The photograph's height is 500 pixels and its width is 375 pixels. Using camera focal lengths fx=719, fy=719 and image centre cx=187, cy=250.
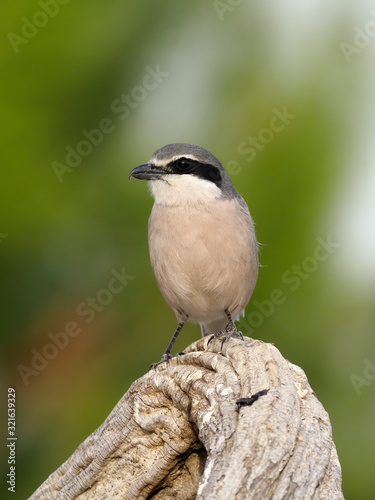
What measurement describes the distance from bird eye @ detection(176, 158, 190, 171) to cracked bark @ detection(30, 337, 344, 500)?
1328mm

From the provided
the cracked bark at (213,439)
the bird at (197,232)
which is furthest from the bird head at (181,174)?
the cracked bark at (213,439)

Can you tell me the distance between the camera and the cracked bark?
2.22m

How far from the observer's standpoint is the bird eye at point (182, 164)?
172 inches

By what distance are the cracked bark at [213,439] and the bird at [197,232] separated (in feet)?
2.88

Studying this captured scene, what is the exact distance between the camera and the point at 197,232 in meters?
4.19

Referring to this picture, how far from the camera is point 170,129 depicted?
193 inches

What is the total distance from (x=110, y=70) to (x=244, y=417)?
311 centimetres

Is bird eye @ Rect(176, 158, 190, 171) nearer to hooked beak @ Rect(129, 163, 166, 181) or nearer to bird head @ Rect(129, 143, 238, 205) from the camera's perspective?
bird head @ Rect(129, 143, 238, 205)

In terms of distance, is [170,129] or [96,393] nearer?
[96,393]

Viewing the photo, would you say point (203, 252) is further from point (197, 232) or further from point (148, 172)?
point (148, 172)

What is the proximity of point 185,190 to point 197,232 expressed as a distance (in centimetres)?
31

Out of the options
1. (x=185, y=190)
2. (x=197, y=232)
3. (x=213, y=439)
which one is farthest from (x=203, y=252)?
(x=213, y=439)

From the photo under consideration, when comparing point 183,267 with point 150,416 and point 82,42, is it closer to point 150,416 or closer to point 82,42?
point 150,416

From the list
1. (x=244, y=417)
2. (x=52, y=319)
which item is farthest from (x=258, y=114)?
(x=244, y=417)
